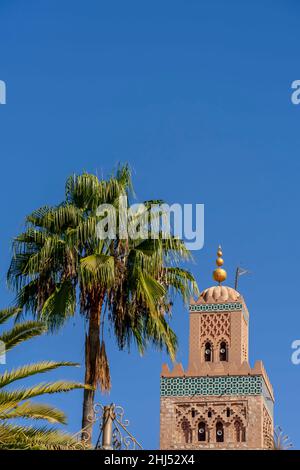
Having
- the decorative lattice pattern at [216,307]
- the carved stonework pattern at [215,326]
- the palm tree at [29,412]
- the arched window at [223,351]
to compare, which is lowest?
the palm tree at [29,412]

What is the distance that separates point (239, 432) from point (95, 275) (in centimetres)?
2685

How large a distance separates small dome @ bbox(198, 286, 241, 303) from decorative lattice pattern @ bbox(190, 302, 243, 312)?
7.8 inches

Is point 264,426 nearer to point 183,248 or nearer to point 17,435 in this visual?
point 183,248

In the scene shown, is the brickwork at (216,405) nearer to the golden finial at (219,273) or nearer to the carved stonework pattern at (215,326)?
the carved stonework pattern at (215,326)

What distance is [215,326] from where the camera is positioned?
52.5m

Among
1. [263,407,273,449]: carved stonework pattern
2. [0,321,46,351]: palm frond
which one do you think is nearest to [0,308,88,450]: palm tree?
[0,321,46,351]: palm frond

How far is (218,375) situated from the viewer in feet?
165

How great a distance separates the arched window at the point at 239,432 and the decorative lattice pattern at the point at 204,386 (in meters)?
1.17

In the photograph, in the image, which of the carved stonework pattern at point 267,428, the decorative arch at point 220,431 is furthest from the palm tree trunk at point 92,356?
the decorative arch at point 220,431

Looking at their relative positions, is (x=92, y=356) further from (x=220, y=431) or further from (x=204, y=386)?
(x=220, y=431)

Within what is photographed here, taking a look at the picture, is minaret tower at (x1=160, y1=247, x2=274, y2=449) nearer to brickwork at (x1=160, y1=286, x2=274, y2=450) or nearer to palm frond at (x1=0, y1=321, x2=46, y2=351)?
brickwork at (x1=160, y1=286, x2=274, y2=450)

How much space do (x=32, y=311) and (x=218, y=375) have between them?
26104 mm

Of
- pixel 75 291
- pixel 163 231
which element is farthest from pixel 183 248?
pixel 75 291

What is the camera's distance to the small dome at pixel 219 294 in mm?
Result: 52188
